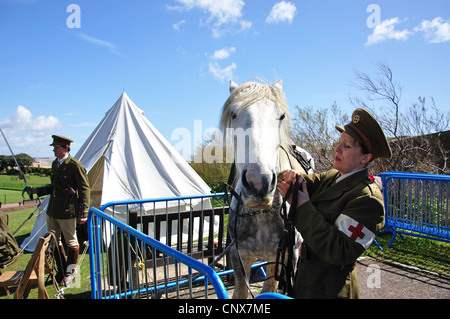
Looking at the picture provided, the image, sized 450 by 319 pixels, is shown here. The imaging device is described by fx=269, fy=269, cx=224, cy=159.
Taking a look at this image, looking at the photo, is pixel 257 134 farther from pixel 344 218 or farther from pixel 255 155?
pixel 344 218

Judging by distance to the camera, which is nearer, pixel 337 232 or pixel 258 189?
pixel 337 232

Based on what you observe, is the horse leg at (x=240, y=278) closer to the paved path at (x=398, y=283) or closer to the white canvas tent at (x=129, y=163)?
the paved path at (x=398, y=283)

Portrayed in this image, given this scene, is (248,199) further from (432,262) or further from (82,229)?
(82,229)

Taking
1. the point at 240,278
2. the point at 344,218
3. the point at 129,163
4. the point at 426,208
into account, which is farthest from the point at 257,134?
the point at 129,163

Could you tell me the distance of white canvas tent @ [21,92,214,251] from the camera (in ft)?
23.2

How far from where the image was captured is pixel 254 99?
2.12 meters

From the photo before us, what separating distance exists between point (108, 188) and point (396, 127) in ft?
28.2

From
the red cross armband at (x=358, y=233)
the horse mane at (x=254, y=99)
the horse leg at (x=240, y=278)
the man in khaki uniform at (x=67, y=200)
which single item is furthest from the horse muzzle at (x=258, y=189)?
the man in khaki uniform at (x=67, y=200)

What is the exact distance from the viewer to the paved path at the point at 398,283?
3.95 meters

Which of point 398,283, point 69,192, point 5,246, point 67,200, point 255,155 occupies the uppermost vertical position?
point 255,155

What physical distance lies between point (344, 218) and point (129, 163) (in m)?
7.08

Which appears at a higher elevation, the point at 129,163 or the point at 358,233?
the point at 129,163
